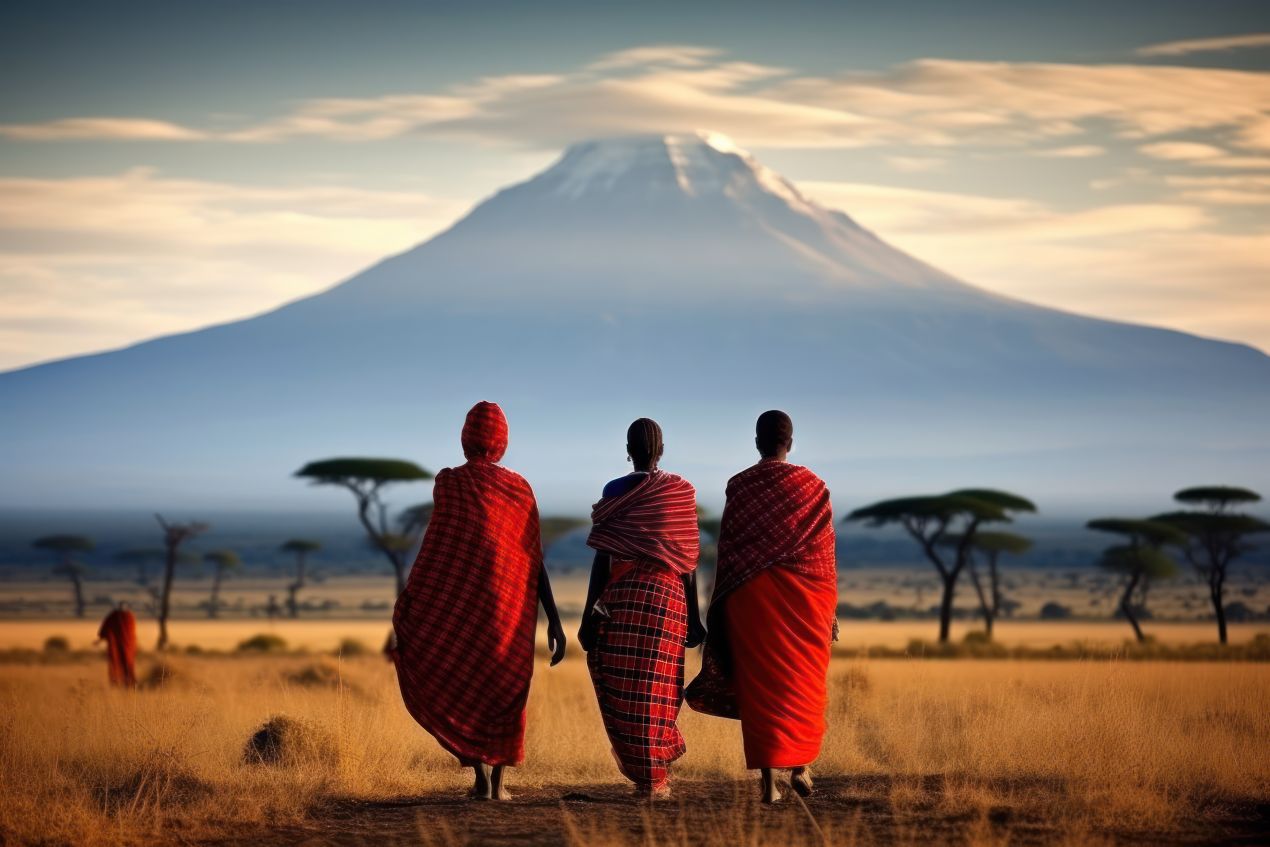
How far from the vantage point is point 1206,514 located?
43.3m

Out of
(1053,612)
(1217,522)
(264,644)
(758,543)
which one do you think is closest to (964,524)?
(1217,522)

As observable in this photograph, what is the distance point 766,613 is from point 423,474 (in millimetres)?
Answer: 31137

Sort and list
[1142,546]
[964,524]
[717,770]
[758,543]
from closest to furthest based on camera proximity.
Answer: [758,543] < [717,770] < [964,524] < [1142,546]

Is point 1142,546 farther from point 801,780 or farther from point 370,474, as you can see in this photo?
point 801,780

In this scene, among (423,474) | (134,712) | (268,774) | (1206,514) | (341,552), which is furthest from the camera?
(341,552)

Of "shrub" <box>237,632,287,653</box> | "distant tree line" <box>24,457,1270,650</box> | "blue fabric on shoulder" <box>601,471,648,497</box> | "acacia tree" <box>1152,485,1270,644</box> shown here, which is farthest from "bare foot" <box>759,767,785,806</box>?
"acacia tree" <box>1152,485,1270,644</box>

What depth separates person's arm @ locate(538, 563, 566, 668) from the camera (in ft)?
29.2

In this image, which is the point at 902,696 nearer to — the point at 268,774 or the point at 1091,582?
the point at 268,774

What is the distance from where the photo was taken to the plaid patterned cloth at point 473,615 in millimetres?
9336

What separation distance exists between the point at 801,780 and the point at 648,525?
5.25 ft

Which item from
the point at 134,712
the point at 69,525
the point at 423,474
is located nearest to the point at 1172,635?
the point at 423,474

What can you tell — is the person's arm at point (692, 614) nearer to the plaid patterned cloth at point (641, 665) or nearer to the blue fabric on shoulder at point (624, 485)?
the plaid patterned cloth at point (641, 665)

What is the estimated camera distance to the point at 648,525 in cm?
922

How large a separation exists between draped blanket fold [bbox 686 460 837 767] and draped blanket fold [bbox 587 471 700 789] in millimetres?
233
